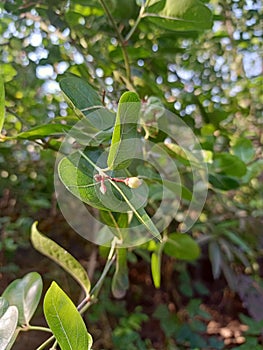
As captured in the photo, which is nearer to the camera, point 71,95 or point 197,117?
point 71,95

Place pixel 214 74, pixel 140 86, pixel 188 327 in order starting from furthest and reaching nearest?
pixel 188 327, pixel 214 74, pixel 140 86

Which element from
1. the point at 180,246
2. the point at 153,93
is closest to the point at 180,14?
the point at 153,93

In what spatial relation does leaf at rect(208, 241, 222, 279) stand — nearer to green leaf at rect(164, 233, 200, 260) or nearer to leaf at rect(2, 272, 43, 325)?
green leaf at rect(164, 233, 200, 260)

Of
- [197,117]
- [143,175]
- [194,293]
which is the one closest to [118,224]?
[143,175]

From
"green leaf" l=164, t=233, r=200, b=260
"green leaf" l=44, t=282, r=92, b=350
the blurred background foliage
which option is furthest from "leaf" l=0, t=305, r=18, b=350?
"green leaf" l=164, t=233, r=200, b=260

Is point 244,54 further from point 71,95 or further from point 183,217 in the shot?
point 71,95

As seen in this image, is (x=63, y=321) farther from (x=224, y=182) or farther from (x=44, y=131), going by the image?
(x=224, y=182)
